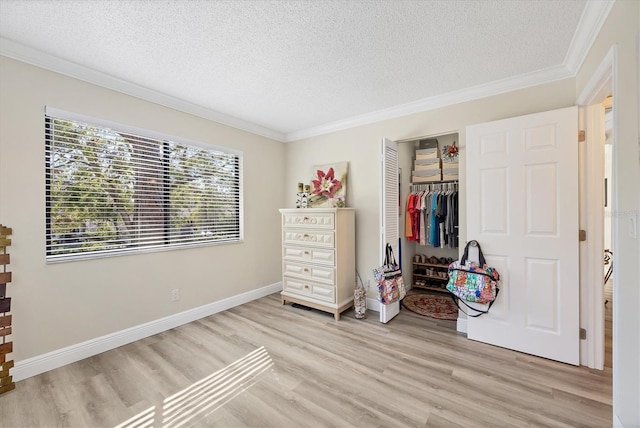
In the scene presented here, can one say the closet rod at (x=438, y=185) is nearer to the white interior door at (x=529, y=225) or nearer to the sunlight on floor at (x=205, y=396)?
the white interior door at (x=529, y=225)

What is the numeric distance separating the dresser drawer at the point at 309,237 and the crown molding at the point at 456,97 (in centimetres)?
149

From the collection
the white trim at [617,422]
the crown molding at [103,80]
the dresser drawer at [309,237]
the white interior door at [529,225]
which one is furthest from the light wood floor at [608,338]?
the crown molding at [103,80]

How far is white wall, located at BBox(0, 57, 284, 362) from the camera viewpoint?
1937 millimetres

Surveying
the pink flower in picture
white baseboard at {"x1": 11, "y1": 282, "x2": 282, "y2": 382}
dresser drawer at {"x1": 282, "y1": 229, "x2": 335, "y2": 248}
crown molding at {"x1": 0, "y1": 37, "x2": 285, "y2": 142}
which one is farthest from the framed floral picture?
white baseboard at {"x1": 11, "y1": 282, "x2": 282, "y2": 382}

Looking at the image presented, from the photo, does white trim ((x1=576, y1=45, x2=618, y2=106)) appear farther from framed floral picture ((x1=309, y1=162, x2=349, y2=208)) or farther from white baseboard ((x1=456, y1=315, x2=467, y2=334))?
framed floral picture ((x1=309, y1=162, x2=349, y2=208))

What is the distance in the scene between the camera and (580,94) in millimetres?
2061

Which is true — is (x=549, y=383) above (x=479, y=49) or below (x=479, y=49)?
below

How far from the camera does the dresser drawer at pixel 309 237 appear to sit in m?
3.04

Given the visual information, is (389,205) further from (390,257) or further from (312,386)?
(312,386)

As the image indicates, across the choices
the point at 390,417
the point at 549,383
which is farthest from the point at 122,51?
the point at 549,383

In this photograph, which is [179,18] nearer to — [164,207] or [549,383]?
[164,207]

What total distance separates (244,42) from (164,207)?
189 centimetres

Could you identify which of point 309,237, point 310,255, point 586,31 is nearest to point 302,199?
point 309,237

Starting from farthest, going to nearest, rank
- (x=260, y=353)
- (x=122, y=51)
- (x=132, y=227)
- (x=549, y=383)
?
1. (x=132, y=227)
2. (x=260, y=353)
3. (x=122, y=51)
4. (x=549, y=383)
